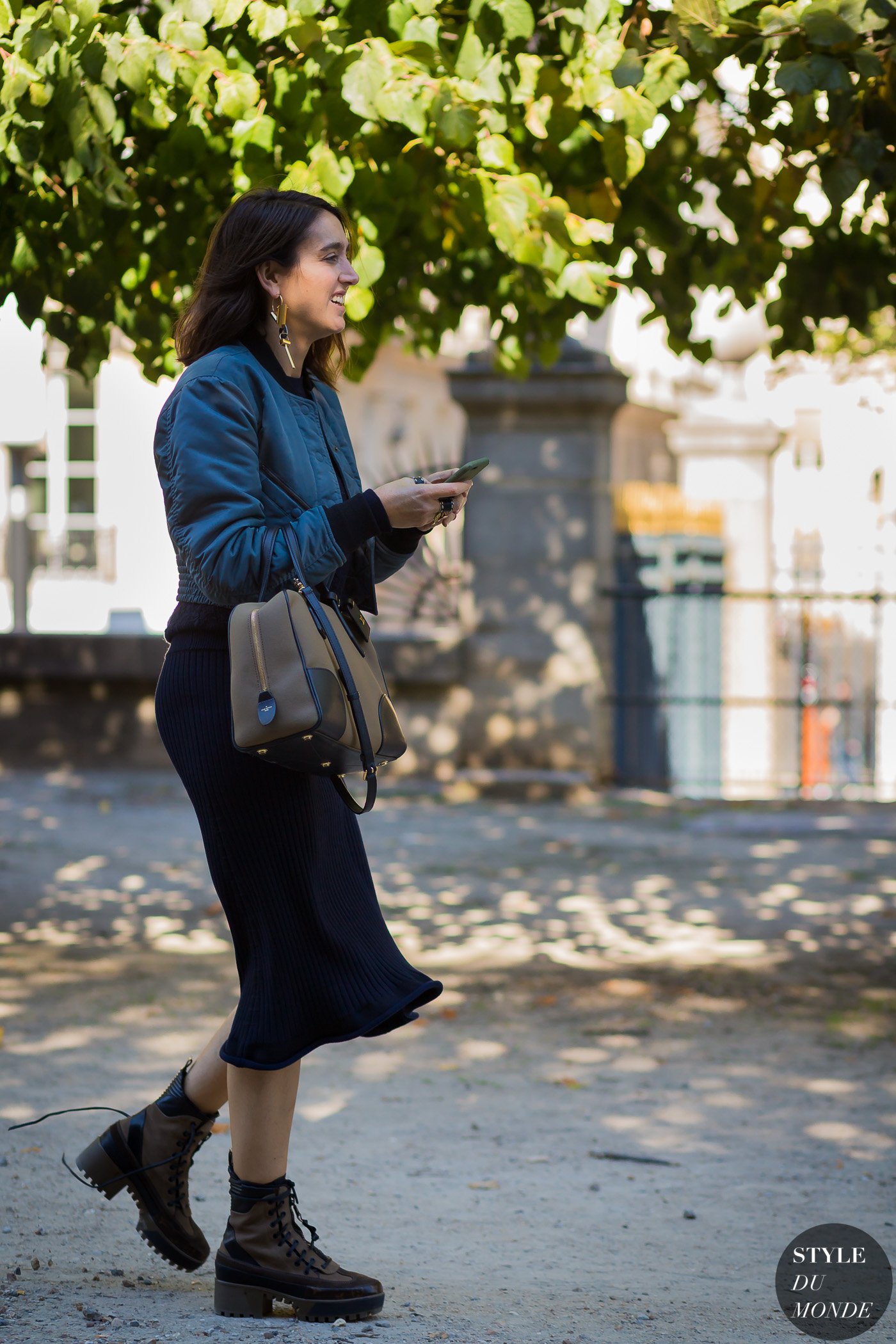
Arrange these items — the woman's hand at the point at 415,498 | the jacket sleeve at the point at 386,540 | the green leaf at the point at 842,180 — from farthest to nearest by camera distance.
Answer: the green leaf at the point at 842,180
the jacket sleeve at the point at 386,540
the woman's hand at the point at 415,498

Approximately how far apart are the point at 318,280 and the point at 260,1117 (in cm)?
153

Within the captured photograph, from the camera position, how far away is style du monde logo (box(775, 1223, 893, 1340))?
311 centimetres

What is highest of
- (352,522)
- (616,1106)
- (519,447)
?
(519,447)

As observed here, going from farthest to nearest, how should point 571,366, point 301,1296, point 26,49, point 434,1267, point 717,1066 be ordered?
point 571,366 → point 717,1066 → point 26,49 → point 434,1267 → point 301,1296

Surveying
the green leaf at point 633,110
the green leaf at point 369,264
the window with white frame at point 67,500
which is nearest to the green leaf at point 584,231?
the green leaf at point 633,110

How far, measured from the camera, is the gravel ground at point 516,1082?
323cm

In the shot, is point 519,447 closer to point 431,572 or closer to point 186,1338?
point 431,572

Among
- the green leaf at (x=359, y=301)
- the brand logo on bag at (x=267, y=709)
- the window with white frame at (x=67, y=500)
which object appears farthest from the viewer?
the window with white frame at (x=67, y=500)

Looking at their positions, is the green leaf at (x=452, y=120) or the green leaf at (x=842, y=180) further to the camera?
the green leaf at (x=842, y=180)

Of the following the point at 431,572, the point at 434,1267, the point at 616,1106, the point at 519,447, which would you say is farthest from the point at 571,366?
the point at 434,1267

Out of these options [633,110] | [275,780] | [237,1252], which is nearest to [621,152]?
[633,110]

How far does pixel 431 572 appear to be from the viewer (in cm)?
1123

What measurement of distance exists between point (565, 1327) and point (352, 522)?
152cm

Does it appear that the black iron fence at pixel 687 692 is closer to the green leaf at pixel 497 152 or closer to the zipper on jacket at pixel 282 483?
the green leaf at pixel 497 152
